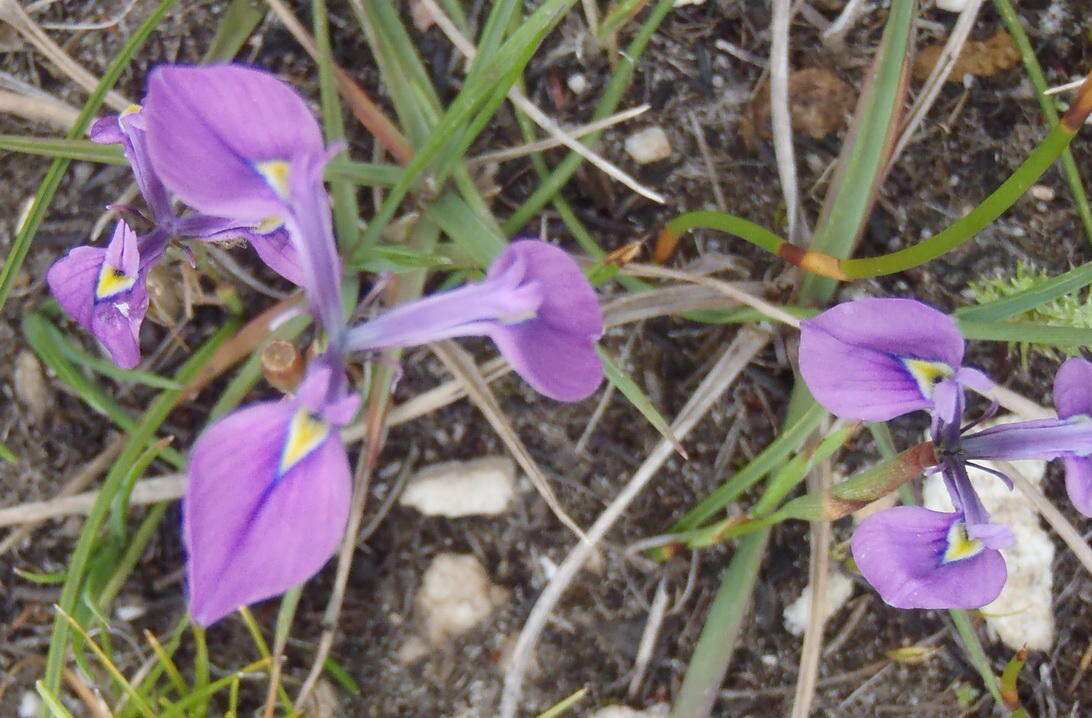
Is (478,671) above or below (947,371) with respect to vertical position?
below

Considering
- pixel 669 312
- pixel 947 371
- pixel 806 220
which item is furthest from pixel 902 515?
pixel 806 220

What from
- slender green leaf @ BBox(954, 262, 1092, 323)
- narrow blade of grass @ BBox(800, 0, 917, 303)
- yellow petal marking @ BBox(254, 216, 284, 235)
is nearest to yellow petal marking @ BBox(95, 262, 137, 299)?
yellow petal marking @ BBox(254, 216, 284, 235)

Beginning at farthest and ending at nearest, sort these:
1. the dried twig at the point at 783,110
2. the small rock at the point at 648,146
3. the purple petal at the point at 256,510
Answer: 1. the small rock at the point at 648,146
2. the dried twig at the point at 783,110
3. the purple petal at the point at 256,510

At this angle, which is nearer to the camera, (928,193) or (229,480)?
(229,480)

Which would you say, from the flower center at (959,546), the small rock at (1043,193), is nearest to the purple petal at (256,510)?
the flower center at (959,546)

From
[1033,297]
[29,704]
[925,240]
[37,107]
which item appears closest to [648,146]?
[925,240]

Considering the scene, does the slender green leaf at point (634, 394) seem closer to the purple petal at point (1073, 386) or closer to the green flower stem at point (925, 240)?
the green flower stem at point (925, 240)

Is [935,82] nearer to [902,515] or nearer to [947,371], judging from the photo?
[947,371]
